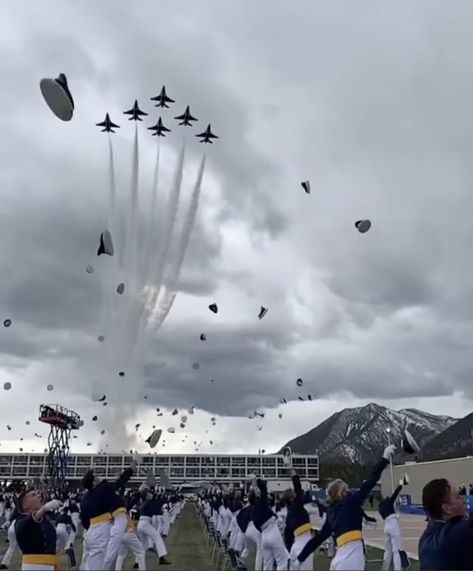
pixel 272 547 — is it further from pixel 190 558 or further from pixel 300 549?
pixel 190 558

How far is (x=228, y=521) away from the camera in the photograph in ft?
78.8

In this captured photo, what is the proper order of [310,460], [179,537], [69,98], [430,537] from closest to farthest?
[430,537]
[69,98]
[179,537]
[310,460]

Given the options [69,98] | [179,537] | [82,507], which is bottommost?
[179,537]

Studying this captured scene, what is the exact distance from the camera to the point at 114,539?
1220 centimetres

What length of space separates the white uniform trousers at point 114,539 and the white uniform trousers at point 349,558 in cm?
536

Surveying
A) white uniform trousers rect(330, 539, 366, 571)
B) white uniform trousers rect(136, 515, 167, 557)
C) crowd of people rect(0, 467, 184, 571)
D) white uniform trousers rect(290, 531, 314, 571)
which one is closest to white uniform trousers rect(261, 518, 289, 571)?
white uniform trousers rect(290, 531, 314, 571)

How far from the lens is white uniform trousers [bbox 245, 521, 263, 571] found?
44.6 ft

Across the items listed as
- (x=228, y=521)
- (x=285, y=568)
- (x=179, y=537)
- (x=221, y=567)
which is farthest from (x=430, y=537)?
(x=179, y=537)

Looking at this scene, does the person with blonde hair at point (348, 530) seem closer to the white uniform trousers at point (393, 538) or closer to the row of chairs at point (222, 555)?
the white uniform trousers at point (393, 538)

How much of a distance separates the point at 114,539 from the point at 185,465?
520 feet

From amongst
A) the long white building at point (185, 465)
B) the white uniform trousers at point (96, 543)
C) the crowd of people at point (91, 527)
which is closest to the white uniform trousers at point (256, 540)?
the crowd of people at point (91, 527)

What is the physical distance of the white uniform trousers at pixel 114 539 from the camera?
12.1 metres

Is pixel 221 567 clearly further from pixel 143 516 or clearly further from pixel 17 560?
pixel 17 560

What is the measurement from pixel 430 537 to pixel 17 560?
1859cm
